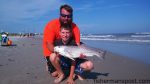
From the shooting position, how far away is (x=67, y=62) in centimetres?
568

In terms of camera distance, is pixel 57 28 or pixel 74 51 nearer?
pixel 74 51

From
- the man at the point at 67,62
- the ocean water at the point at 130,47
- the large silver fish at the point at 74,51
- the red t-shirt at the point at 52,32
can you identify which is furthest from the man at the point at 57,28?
the ocean water at the point at 130,47

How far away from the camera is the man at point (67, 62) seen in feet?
17.7

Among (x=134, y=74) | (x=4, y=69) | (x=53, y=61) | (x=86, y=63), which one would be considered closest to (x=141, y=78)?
(x=134, y=74)

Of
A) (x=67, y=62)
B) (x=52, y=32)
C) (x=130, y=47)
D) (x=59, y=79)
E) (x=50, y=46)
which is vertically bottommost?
(x=130, y=47)

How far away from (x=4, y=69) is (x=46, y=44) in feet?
8.54

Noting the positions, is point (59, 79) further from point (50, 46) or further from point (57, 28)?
point (57, 28)

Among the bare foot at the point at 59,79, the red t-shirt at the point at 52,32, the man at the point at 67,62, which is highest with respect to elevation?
the red t-shirt at the point at 52,32

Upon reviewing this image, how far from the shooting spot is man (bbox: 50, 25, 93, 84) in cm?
540

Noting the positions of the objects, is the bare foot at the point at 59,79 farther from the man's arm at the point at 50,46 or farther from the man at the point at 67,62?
the man's arm at the point at 50,46

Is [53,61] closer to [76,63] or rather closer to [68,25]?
[76,63]

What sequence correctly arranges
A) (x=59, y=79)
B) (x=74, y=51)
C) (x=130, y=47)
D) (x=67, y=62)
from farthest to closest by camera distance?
(x=130, y=47) → (x=67, y=62) → (x=59, y=79) → (x=74, y=51)

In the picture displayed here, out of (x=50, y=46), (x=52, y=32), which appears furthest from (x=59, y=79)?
(x=52, y=32)

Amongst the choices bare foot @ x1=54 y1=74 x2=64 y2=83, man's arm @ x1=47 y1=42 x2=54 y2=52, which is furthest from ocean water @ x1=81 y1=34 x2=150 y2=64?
man's arm @ x1=47 y1=42 x2=54 y2=52
